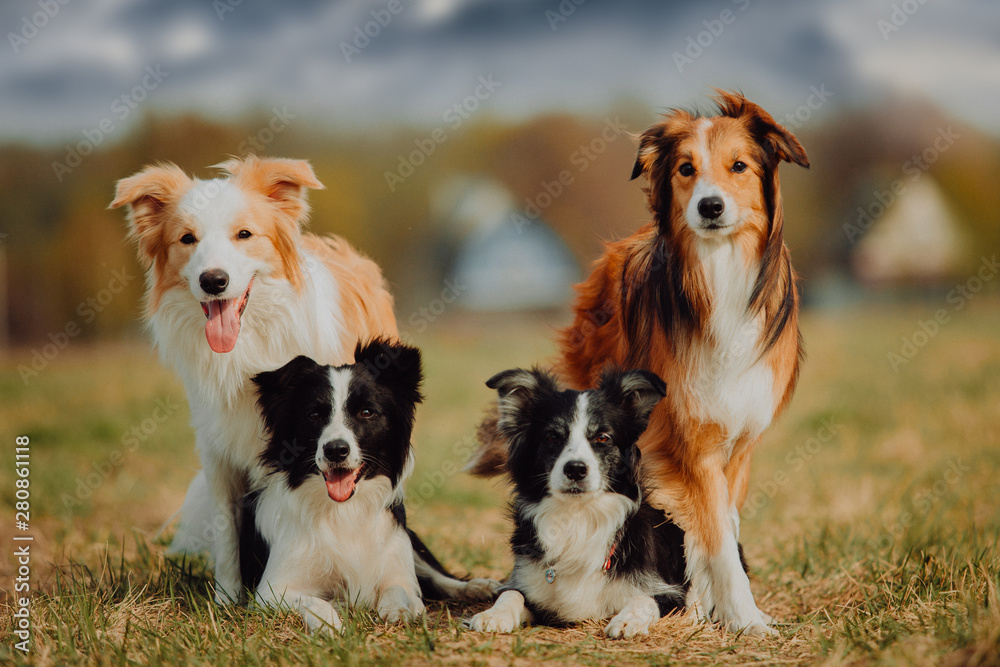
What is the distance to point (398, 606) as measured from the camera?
3.61 metres

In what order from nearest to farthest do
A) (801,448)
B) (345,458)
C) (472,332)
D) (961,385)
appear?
(345,458) → (801,448) → (961,385) → (472,332)

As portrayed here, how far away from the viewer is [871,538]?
506cm

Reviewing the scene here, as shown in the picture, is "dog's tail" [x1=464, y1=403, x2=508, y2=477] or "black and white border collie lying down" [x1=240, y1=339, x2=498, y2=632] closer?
"black and white border collie lying down" [x1=240, y1=339, x2=498, y2=632]

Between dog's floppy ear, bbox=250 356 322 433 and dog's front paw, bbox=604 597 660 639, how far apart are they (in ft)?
5.57

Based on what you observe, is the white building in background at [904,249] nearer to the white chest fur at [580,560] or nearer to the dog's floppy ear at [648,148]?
the dog's floppy ear at [648,148]

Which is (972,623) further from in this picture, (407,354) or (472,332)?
(472,332)

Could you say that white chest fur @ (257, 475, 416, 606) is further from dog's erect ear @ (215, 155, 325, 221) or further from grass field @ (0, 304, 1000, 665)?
dog's erect ear @ (215, 155, 325, 221)

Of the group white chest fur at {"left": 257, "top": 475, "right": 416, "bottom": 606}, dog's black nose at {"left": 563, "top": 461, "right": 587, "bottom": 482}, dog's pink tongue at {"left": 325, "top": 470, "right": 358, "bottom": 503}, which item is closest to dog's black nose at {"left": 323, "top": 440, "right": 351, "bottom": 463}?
dog's pink tongue at {"left": 325, "top": 470, "right": 358, "bottom": 503}

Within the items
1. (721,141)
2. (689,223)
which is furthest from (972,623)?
(721,141)

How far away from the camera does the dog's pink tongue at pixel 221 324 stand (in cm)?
364

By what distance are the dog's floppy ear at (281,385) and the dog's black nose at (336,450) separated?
33 cm

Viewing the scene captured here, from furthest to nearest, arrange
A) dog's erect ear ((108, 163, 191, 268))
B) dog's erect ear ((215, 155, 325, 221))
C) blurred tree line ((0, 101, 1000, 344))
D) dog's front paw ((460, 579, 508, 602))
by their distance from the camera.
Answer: blurred tree line ((0, 101, 1000, 344)), dog's front paw ((460, 579, 508, 602)), dog's erect ear ((215, 155, 325, 221)), dog's erect ear ((108, 163, 191, 268))

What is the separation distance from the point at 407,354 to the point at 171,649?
5.08ft

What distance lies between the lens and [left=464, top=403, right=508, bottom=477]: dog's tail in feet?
15.1
